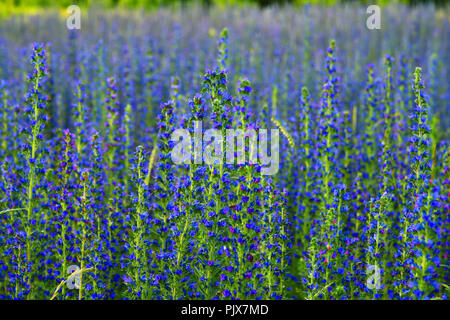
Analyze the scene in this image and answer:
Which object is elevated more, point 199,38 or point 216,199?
point 199,38

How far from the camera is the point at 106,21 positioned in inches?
397

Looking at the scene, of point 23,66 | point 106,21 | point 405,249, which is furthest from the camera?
point 106,21

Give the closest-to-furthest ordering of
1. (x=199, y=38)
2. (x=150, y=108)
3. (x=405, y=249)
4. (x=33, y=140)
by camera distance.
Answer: (x=405, y=249), (x=33, y=140), (x=150, y=108), (x=199, y=38)

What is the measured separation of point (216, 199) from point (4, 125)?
2.08 meters

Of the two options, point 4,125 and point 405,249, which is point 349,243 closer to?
point 405,249

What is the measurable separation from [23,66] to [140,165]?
4.64 m

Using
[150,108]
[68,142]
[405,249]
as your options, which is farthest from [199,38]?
[405,249]

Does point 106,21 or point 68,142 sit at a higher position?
point 106,21

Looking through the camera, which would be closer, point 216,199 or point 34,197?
point 216,199

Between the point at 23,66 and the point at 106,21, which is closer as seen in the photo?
the point at 23,66
